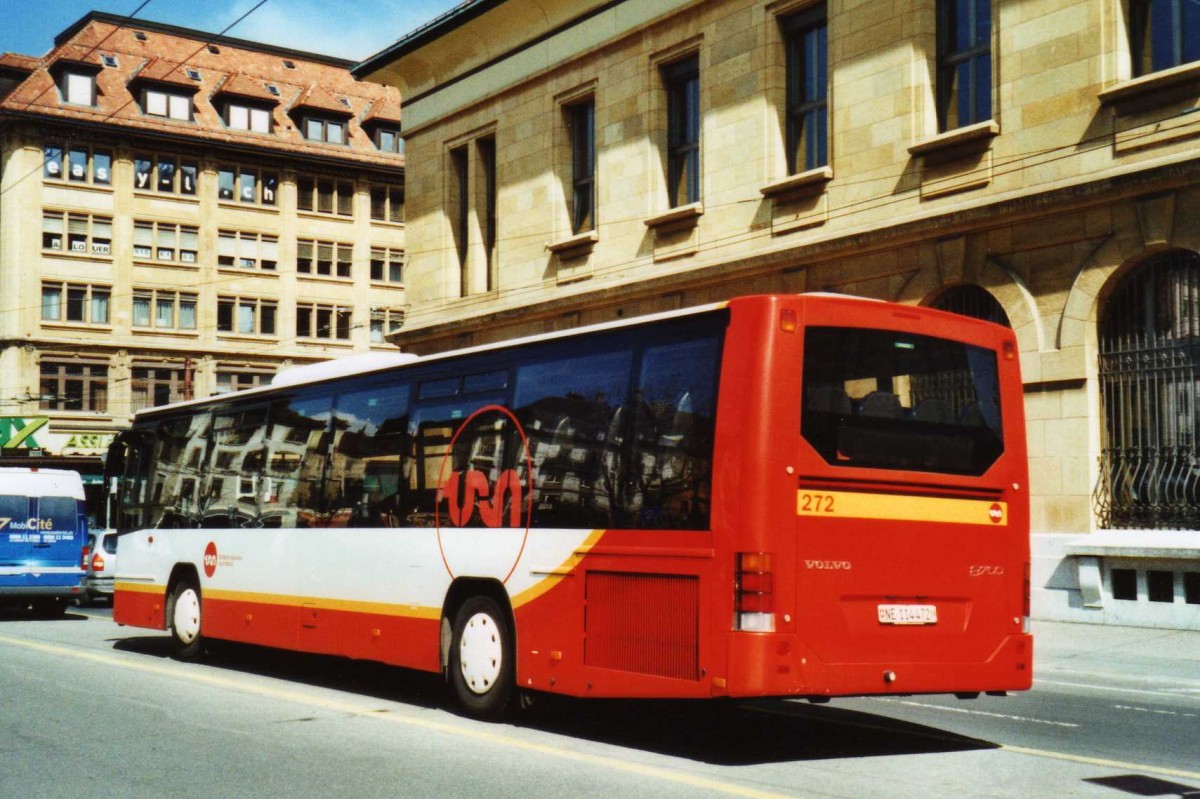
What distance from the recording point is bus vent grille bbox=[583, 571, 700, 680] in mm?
8719

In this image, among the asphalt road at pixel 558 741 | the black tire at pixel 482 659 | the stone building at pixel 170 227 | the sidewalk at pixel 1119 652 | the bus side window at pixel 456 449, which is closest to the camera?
the asphalt road at pixel 558 741

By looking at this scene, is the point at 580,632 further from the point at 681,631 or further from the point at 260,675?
the point at 260,675

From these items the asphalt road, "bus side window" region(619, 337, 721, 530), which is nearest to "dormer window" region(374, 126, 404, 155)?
the asphalt road

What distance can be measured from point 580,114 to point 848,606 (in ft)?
71.6

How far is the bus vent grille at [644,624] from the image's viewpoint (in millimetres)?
8719

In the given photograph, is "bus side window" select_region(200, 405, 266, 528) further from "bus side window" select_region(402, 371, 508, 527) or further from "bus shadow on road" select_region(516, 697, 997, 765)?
"bus shadow on road" select_region(516, 697, 997, 765)

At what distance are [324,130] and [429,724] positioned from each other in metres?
60.6

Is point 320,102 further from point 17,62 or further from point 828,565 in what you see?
point 828,565

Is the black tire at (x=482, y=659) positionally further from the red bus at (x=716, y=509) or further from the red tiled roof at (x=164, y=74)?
the red tiled roof at (x=164, y=74)

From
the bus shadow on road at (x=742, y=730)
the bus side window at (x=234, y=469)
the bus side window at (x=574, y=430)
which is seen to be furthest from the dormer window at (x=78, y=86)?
the bus side window at (x=574, y=430)

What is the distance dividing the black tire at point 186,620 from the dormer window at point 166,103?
50.9 meters

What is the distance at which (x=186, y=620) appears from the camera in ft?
51.0

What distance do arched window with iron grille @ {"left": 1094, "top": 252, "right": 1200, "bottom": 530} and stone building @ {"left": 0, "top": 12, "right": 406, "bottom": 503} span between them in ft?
135

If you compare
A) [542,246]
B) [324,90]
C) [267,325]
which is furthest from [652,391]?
[324,90]
